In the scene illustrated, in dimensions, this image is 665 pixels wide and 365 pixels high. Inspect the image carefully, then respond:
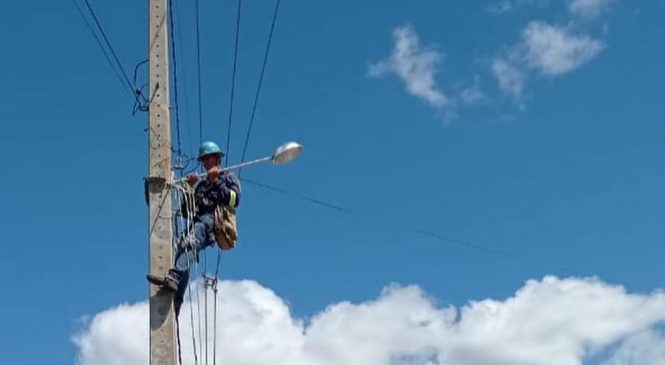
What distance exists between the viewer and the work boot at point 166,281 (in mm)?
6895

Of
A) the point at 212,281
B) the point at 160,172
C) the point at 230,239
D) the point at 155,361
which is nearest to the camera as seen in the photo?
the point at 155,361

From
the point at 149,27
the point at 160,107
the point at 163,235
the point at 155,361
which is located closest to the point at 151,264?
the point at 163,235

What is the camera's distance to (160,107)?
24.2 ft

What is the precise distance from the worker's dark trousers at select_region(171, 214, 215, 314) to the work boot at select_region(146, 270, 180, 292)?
0.03 meters

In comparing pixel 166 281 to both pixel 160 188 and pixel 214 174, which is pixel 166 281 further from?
pixel 214 174

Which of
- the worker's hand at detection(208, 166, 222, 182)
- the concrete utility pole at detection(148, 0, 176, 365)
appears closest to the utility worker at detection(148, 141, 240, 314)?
the worker's hand at detection(208, 166, 222, 182)

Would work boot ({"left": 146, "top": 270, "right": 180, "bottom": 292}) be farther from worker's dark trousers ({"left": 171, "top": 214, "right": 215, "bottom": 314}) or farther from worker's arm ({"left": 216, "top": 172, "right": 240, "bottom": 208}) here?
worker's arm ({"left": 216, "top": 172, "right": 240, "bottom": 208})

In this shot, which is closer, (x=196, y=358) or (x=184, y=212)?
(x=184, y=212)

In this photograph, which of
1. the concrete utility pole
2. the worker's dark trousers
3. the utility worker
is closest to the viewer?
the concrete utility pole

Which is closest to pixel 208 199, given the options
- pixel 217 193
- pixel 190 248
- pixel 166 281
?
pixel 217 193

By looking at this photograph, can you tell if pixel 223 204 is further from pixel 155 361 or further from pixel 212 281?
pixel 155 361

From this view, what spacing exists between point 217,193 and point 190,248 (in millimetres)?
531

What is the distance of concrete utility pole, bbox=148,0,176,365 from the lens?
6.81 meters

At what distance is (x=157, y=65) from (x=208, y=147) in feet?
2.69
